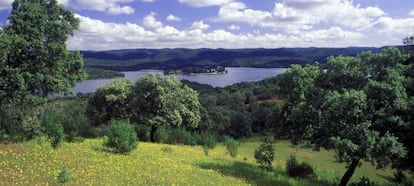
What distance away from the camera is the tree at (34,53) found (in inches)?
987

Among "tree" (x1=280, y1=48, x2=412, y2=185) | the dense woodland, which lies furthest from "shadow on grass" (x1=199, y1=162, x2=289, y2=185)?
"tree" (x1=280, y1=48, x2=412, y2=185)

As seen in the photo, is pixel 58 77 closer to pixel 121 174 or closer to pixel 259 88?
pixel 121 174

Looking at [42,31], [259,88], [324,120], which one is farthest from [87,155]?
[259,88]

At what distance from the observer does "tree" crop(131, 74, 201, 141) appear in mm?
55094

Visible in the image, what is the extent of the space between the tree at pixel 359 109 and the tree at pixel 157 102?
29.9 meters

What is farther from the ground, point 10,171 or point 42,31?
point 42,31

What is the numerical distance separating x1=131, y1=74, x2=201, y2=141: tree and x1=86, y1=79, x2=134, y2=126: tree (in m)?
1.69

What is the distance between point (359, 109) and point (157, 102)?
36254 millimetres

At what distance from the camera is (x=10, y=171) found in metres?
16.3

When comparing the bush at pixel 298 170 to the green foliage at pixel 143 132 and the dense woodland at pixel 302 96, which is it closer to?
the dense woodland at pixel 302 96

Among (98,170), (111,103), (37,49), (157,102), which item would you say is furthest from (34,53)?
(111,103)

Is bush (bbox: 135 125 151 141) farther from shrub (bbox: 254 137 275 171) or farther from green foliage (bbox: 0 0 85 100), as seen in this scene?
green foliage (bbox: 0 0 85 100)

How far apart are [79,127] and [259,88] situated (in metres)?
113

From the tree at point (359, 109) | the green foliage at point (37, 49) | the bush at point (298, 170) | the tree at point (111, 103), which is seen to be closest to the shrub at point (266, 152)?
the bush at point (298, 170)
